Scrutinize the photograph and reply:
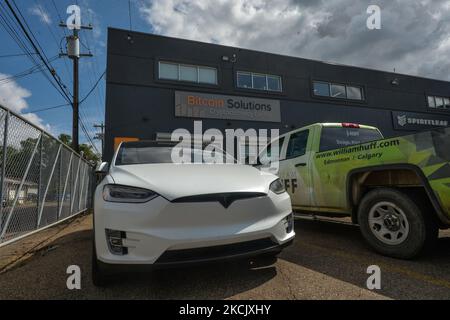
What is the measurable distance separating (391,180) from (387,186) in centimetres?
9

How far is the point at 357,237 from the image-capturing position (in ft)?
16.0

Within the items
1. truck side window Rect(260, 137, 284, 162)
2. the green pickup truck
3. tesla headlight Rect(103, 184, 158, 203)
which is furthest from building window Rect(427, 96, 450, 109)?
tesla headlight Rect(103, 184, 158, 203)

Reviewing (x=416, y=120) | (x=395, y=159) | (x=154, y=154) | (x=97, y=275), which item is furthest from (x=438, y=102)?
(x=97, y=275)

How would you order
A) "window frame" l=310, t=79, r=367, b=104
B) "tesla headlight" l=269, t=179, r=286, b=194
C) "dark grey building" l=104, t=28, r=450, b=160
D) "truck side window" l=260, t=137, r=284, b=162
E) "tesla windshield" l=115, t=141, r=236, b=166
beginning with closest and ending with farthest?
"tesla headlight" l=269, t=179, r=286, b=194 < "tesla windshield" l=115, t=141, r=236, b=166 < "truck side window" l=260, t=137, r=284, b=162 < "dark grey building" l=104, t=28, r=450, b=160 < "window frame" l=310, t=79, r=367, b=104

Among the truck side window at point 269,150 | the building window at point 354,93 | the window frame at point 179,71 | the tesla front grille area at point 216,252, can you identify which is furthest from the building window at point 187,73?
the tesla front grille area at point 216,252

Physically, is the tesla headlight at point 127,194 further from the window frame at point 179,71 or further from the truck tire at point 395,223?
the window frame at point 179,71

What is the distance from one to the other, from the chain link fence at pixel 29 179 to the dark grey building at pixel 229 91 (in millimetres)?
6680

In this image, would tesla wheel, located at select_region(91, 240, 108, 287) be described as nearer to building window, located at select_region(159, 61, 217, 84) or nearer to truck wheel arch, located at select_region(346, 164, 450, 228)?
truck wheel arch, located at select_region(346, 164, 450, 228)

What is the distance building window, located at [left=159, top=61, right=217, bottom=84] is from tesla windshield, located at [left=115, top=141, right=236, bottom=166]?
450 inches

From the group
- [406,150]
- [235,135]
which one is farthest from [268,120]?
[406,150]

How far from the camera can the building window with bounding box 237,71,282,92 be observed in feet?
54.0

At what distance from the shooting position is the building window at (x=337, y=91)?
1822 centimetres

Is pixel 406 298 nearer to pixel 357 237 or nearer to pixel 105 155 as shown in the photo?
pixel 357 237
